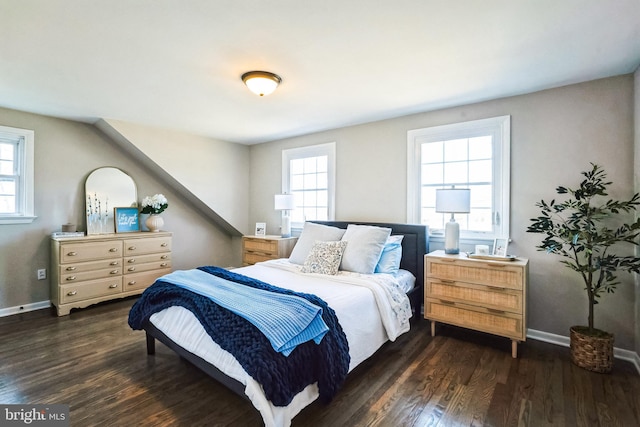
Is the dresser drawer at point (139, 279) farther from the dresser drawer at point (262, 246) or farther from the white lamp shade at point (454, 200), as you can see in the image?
the white lamp shade at point (454, 200)

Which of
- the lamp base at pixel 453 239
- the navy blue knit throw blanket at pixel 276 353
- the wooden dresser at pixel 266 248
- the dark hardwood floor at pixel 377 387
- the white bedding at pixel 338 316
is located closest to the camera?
the navy blue knit throw blanket at pixel 276 353

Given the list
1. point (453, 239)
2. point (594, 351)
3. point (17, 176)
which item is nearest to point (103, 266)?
point (17, 176)

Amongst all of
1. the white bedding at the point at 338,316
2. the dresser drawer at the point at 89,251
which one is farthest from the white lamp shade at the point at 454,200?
the dresser drawer at the point at 89,251

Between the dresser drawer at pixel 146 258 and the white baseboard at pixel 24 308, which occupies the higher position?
the dresser drawer at pixel 146 258

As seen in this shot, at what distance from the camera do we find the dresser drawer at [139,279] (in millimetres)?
3939

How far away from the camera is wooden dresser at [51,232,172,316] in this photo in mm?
3439

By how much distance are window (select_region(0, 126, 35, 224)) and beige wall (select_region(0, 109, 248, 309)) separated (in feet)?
0.24

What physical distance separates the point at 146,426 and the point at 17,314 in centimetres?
306

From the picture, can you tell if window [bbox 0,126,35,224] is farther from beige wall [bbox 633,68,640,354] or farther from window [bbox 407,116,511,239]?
beige wall [bbox 633,68,640,354]

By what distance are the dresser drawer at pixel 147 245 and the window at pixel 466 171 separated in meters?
3.43

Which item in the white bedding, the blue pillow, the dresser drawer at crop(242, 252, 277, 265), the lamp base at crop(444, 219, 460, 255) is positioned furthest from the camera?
the dresser drawer at crop(242, 252, 277, 265)

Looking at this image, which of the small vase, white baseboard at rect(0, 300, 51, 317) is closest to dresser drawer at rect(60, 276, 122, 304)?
white baseboard at rect(0, 300, 51, 317)

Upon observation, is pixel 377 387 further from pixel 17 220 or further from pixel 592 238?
pixel 17 220

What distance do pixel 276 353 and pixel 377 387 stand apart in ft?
3.16
